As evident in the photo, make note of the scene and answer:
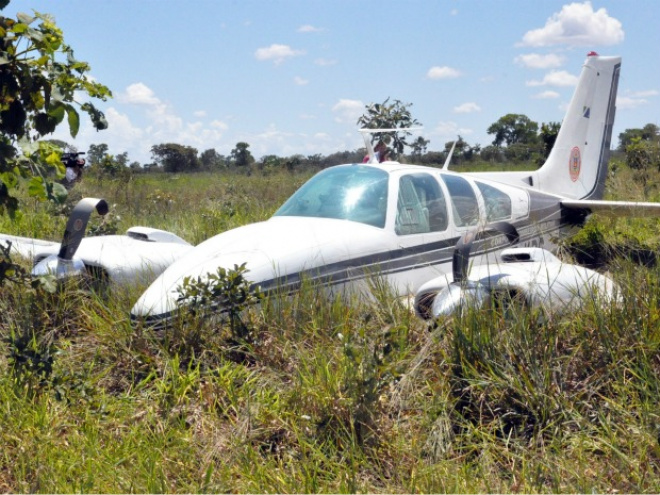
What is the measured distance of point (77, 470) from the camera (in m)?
3.56

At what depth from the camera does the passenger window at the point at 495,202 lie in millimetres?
7190

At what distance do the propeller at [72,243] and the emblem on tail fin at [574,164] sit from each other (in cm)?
708

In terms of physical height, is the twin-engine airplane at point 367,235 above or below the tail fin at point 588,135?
below

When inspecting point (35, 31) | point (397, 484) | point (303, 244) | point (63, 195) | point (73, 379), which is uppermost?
point (35, 31)

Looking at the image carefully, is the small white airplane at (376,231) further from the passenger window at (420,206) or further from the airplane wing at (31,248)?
the airplane wing at (31,248)

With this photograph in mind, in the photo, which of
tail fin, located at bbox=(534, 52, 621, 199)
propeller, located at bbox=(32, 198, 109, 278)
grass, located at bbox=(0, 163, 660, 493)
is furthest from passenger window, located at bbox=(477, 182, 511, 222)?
propeller, located at bbox=(32, 198, 109, 278)

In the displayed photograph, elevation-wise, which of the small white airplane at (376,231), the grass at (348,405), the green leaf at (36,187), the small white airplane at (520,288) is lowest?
the grass at (348,405)

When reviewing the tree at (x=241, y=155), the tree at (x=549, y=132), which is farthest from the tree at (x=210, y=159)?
the tree at (x=549, y=132)

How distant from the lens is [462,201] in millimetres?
6852

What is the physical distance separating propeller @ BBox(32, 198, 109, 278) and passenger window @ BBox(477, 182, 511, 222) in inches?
148

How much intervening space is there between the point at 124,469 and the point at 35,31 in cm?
264

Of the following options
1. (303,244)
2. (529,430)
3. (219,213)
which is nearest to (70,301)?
(303,244)

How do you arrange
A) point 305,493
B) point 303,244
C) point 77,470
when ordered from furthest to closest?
point 303,244 → point 77,470 → point 305,493

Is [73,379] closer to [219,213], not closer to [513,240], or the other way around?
[513,240]
